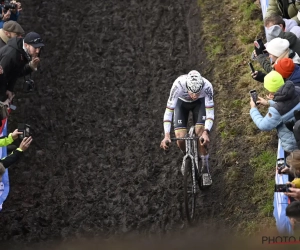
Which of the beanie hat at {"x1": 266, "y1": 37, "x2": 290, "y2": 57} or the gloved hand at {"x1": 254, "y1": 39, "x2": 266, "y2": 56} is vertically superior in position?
the gloved hand at {"x1": 254, "y1": 39, "x2": 266, "y2": 56}

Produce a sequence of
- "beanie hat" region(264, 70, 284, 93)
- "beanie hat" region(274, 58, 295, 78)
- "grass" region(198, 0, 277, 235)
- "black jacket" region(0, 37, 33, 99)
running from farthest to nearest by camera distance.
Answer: "black jacket" region(0, 37, 33, 99), "grass" region(198, 0, 277, 235), "beanie hat" region(274, 58, 295, 78), "beanie hat" region(264, 70, 284, 93)

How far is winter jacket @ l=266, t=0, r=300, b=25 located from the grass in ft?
5.15

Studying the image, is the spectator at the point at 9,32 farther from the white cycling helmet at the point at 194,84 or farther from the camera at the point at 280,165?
the camera at the point at 280,165

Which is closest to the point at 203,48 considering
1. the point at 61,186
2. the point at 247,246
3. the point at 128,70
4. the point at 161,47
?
the point at 161,47

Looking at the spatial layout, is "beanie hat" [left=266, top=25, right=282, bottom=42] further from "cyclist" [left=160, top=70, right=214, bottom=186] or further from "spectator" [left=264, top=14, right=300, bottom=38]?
"cyclist" [left=160, top=70, right=214, bottom=186]

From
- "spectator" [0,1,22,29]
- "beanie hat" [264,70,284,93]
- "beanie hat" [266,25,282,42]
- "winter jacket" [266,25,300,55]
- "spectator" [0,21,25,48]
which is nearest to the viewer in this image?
"beanie hat" [264,70,284,93]

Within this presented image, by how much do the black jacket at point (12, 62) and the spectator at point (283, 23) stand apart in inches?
171

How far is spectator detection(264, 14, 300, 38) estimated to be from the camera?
10297 millimetres

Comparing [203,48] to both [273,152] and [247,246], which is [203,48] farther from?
[247,246]

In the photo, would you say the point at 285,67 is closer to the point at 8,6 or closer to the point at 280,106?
the point at 280,106

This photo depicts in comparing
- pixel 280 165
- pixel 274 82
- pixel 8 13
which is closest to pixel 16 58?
pixel 8 13

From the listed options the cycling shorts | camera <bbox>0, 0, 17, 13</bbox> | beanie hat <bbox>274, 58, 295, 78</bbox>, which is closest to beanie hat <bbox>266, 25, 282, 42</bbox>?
beanie hat <bbox>274, 58, 295, 78</bbox>

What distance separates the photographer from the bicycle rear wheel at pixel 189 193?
378 inches

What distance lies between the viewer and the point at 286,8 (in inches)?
463
